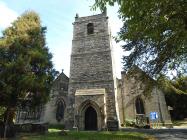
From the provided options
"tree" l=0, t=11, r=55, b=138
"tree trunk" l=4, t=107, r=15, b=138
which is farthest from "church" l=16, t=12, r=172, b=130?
"tree trunk" l=4, t=107, r=15, b=138

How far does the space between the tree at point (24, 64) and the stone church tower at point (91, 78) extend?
6.13 metres

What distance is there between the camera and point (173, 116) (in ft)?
127

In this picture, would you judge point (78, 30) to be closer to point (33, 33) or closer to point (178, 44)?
point (33, 33)

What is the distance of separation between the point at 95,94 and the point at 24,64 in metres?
9.04

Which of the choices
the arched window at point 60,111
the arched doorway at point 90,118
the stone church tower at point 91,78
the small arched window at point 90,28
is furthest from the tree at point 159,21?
the arched window at point 60,111

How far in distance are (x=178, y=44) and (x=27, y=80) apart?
409 inches

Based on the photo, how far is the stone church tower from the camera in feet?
69.4

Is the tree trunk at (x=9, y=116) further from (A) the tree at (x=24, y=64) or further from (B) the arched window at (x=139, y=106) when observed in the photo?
(B) the arched window at (x=139, y=106)

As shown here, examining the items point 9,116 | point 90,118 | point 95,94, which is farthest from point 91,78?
point 9,116

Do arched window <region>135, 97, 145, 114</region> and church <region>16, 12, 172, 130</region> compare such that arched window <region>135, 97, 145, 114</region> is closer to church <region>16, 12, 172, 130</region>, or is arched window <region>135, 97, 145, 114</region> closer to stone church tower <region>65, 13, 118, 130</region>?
church <region>16, 12, 172, 130</region>

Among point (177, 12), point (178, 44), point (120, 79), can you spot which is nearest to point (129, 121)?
point (120, 79)

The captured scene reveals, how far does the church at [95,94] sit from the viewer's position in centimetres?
2136

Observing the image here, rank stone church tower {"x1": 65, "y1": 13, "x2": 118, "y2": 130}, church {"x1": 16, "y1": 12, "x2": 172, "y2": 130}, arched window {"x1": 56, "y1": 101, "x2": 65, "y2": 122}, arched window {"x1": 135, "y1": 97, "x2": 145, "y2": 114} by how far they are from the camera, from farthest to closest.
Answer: arched window {"x1": 135, "y1": 97, "x2": 145, "y2": 114} → arched window {"x1": 56, "y1": 101, "x2": 65, "y2": 122} → church {"x1": 16, "y1": 12, "x2": 172, "y2": 130} → stone church tower {"x1": 65, "y1": 13, "x2": 118, "y2": 130}

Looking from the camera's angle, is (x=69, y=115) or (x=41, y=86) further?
(x=69, y=115)
